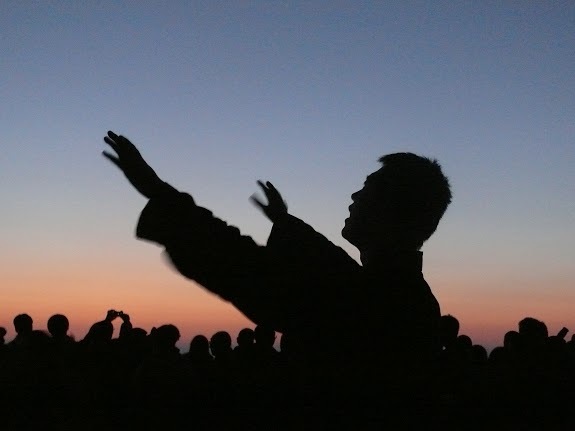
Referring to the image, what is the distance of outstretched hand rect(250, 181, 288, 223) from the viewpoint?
72.8 inches

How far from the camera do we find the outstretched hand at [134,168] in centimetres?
166

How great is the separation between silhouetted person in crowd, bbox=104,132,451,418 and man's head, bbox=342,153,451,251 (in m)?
0.06

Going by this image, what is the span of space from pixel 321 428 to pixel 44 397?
16.2 feet

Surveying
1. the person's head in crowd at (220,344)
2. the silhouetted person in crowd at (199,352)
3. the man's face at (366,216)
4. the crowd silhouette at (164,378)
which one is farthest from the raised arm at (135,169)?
the silhouetted person in crowd at (199,352)

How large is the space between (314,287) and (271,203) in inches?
14.1

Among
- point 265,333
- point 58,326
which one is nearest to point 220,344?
Result: point 58,326

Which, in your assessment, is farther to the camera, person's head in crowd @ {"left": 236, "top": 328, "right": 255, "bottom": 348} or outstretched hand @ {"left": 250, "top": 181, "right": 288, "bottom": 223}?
person's head in crowd @ {"left": 236, "top": 328, "right": 255, "bottom": 348}

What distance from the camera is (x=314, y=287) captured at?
1.64m

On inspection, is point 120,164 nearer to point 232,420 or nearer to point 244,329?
point 232,420

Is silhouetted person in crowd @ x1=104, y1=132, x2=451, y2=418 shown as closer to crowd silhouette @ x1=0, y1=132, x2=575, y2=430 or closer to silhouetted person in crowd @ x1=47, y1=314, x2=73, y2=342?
crowd silhouette @ x1=0, y1=132, x2=575, y2=430

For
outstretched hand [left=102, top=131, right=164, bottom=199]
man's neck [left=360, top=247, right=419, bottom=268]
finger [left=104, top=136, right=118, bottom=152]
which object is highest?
finger [left=104, top=136, right=118, bottom=152]

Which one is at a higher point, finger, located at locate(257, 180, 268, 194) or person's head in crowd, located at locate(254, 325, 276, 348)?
finger, located at locate(257, 180, 268, 194)

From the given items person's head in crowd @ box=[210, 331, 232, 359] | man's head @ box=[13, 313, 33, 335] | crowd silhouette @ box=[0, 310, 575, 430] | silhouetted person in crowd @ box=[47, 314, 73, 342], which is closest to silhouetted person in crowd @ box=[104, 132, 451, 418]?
crowd silhouette @ box=[0, 310, 575, 430]

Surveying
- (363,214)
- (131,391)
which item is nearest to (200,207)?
(363,214)
